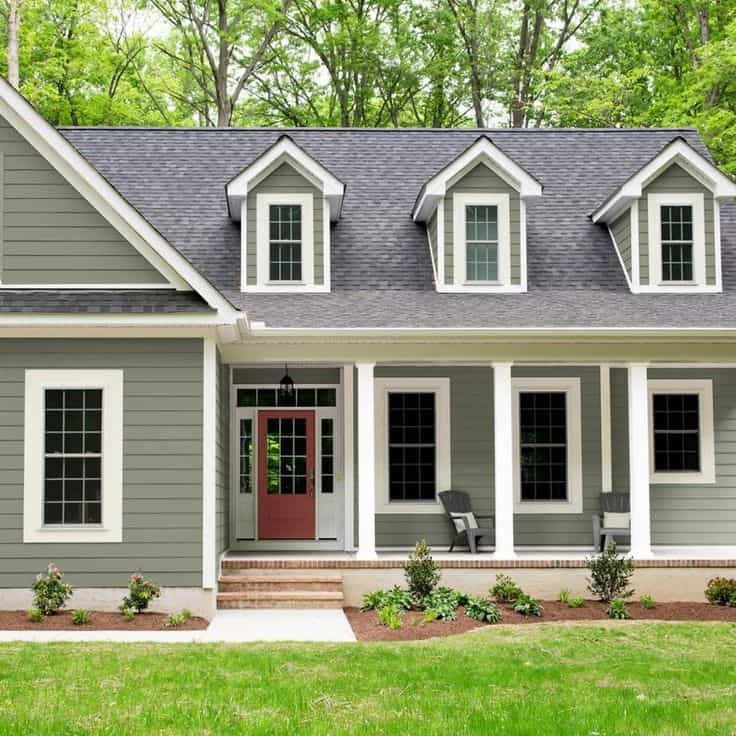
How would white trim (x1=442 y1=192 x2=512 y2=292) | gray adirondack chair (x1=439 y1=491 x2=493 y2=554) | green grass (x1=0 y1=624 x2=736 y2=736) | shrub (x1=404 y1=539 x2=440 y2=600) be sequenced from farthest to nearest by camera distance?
white trim (x1=442 y1=192 x2=512 y2=292) < gray adirondack chair (x1=439 y1=491 x2=493 y2=554) < shrub (x1=404 y1=539 x2=440 y2=600) < green grass (x1=0 y1=624 x2=736 y2=736)

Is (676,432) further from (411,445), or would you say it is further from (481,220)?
(481,220)

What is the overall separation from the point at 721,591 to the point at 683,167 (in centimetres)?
635

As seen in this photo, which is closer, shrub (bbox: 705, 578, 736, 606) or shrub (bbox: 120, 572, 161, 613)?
shrub (bbox: 120, 572, 161, 613)

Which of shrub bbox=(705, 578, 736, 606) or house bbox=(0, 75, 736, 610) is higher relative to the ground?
house bbox=(0, 75, 736, 610)

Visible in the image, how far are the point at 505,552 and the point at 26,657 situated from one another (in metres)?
6.73

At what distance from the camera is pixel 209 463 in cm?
1336

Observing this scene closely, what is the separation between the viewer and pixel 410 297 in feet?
53.9

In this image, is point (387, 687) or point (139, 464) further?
point (139, 464)

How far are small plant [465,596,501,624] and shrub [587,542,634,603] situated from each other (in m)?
1.55

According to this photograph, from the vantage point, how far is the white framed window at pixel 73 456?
43.5ft

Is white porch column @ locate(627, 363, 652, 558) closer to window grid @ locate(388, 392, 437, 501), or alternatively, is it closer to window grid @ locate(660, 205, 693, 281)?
window grid @ locate(660, 205, 693, 281)

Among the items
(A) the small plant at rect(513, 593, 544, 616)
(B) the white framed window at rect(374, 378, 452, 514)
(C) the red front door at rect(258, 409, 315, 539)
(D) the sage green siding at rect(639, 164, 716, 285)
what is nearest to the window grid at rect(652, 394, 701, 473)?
(D) the sage green siding at rect(639, 164, 716, 285)

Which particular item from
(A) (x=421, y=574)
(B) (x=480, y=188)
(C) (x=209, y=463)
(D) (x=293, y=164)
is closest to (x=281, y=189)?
(D) (x=293, y=164)

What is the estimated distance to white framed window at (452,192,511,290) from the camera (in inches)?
663
